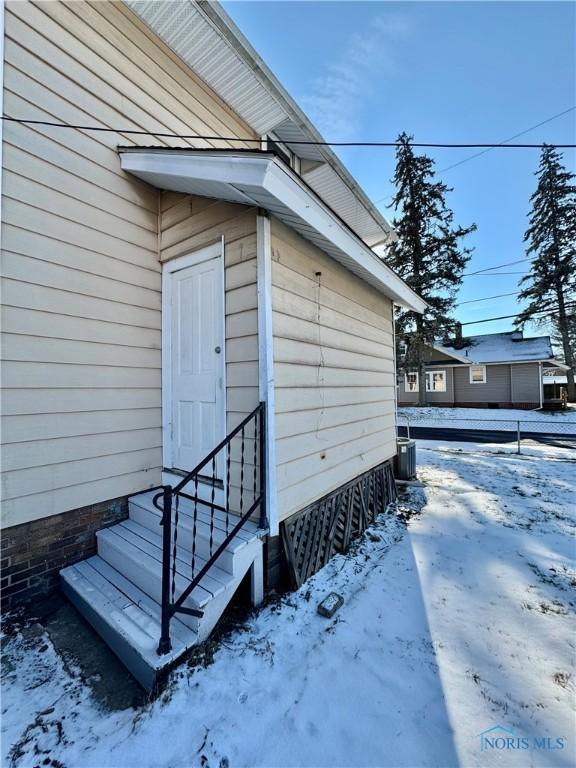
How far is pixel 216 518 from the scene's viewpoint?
8.13 ft

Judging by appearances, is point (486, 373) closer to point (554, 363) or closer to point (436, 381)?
point (436, 381)

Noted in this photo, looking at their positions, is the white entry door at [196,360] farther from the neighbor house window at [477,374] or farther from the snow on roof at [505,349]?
the neighbor house window at [477,374]

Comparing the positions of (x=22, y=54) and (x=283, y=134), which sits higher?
(x=283, y=134)

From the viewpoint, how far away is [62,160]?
8.11 feet

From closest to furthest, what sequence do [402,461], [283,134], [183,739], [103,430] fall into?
[183,739]
[103,430]
[283,134]
[402,461]

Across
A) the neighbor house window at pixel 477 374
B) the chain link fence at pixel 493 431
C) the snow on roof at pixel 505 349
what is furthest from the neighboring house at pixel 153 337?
the neighbor house window at pixel 477 374

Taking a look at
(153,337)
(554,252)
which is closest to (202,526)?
(153,337)

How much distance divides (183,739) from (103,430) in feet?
6.74

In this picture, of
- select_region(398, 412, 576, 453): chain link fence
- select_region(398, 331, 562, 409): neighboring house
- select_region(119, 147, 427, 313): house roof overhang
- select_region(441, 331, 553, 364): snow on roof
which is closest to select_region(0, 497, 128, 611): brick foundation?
select_region(119, 147, 427, 313): house roof overhang

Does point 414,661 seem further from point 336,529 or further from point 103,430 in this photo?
point 103,430

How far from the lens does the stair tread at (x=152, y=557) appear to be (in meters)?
1.93

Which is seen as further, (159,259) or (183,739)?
(159,259)

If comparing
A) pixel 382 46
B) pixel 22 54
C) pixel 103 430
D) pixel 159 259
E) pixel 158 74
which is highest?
pixel 382 46

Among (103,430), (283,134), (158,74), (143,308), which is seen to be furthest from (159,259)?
(283,134)
